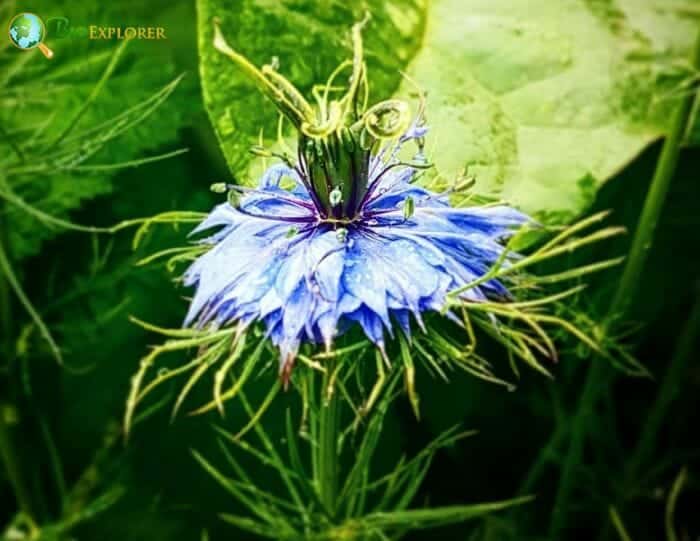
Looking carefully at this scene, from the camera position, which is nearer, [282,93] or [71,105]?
[282,93]

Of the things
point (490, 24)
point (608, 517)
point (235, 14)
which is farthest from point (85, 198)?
point (608, 517)

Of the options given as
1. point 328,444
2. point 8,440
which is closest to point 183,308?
point 8,440

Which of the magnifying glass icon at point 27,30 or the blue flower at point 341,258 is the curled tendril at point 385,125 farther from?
the magnifying glass icon at point 27,30

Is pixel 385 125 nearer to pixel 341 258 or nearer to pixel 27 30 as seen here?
pixel 341 258

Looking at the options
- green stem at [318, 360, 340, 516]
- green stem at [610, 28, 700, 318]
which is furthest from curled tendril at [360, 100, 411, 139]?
green stem at [610, 28, 700, 318]

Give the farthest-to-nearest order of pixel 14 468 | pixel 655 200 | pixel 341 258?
pixel 14 468
pixel 655 200
pixel 341 258

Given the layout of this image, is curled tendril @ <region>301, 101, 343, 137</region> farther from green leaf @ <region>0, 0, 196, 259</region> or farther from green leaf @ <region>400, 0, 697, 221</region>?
green leaf @ <region>0, 0, 196, 259</region>
